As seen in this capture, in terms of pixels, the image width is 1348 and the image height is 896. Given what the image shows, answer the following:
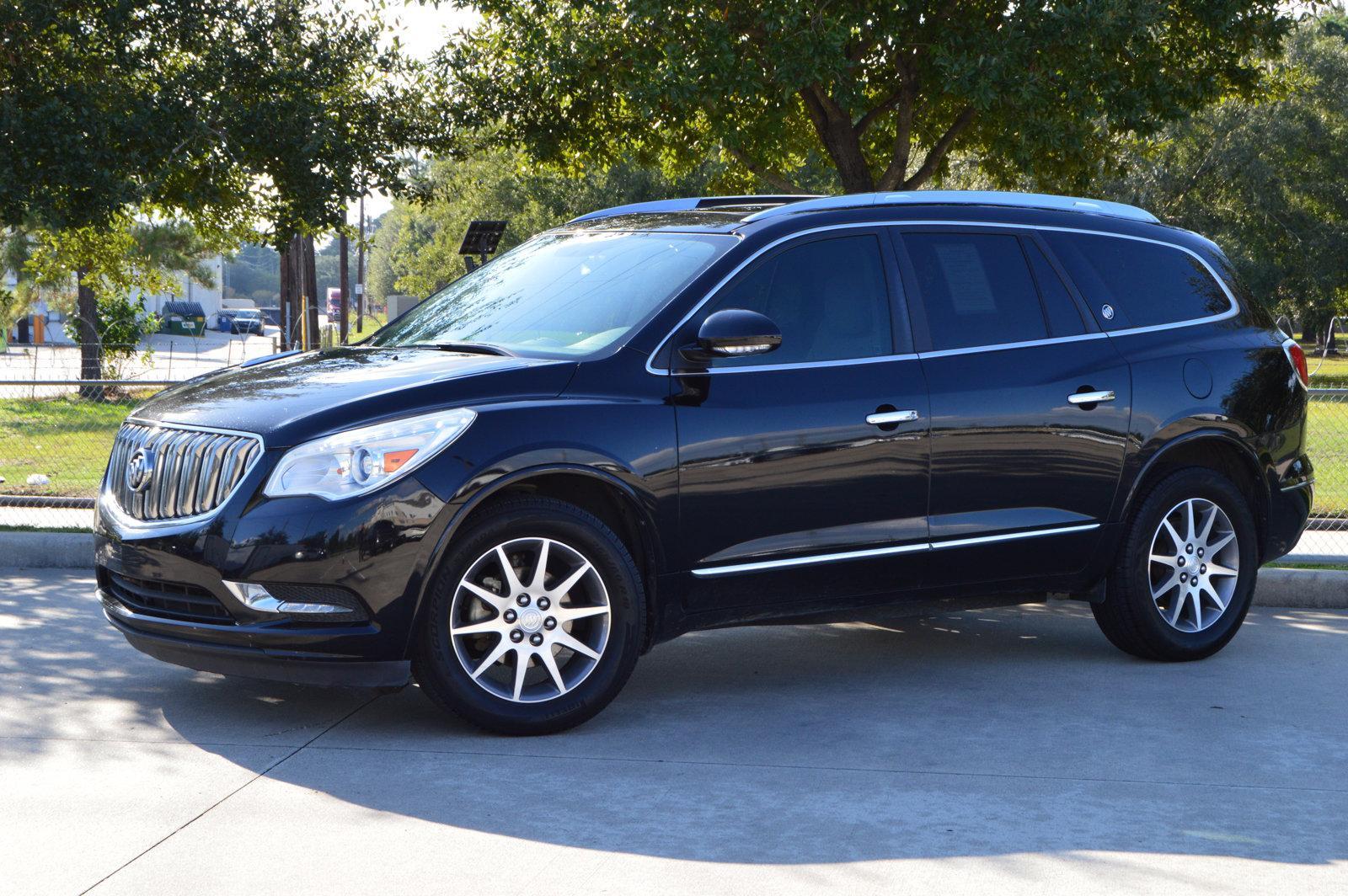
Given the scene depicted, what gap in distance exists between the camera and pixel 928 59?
47.4ft

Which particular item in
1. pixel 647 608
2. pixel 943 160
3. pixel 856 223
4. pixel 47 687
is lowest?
pixel 47 687

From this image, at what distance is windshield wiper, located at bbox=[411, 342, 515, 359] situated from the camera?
5943mm

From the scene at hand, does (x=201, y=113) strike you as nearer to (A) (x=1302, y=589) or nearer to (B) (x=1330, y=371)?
(A) (x=1302, y=589)

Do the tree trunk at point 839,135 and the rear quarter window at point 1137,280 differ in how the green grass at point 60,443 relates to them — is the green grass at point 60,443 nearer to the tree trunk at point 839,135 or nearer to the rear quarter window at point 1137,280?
the tree trunk at point 839,135

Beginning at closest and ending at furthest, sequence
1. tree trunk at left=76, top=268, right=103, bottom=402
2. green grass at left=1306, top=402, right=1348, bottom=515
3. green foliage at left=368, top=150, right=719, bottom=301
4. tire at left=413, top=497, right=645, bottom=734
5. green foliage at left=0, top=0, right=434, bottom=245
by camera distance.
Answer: tire at left=413, top=497, right=645, bottom=734 → green foliage at left=0, top=0, right=434, bottom=245 → green grass at left=1306, top=402, right=1348, bottom=515 → tree trunk at left=76, top=268, right=103, bottom=402 → green foliage at left=368, top=150, right=719, bottom=301

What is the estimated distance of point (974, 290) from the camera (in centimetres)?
662

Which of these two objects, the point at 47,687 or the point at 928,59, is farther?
the point at 928,59

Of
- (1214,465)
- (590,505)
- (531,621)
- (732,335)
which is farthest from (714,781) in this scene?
(1214,465)

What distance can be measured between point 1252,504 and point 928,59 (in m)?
8.07

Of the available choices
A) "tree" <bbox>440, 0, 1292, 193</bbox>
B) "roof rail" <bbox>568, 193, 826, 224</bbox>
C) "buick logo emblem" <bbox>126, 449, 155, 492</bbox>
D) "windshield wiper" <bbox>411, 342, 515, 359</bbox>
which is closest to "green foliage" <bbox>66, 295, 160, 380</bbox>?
"tree" <bbox>440, 0, 1292, 193</bbox>

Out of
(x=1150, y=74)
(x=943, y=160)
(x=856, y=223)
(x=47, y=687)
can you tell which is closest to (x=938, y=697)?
(x=856, y=223)

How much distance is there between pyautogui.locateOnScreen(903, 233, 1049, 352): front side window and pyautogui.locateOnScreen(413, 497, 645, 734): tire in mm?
1763

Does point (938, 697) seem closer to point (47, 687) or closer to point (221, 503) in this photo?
point (221, 503)

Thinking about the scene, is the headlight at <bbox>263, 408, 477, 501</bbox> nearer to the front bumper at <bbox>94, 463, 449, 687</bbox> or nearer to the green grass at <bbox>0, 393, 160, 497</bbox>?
the front bumper at <bbox>94, 463, 449, 687</bbox>
